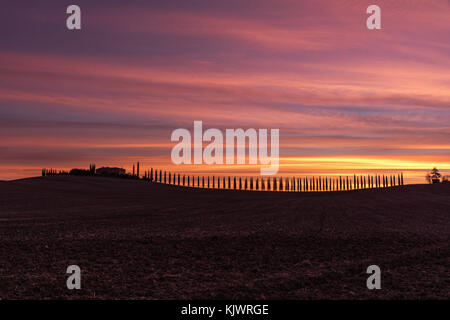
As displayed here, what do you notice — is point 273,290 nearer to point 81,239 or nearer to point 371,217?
point 81,239

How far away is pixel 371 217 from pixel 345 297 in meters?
13.4

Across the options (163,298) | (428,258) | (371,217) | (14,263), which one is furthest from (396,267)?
(371,217)

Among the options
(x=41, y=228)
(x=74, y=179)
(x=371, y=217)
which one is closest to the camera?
(x=41, y=228)

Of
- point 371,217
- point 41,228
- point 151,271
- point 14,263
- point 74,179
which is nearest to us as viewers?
point 151,271

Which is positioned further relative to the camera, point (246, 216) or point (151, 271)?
point (246, 216)

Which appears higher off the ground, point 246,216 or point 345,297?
point 246,216

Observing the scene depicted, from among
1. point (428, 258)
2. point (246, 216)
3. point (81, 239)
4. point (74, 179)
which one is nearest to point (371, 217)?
point (246, 216)

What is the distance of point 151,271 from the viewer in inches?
386

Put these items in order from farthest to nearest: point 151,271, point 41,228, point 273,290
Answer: point 41,228 < point 151,271 < point 273,290

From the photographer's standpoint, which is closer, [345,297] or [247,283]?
[345,297]
